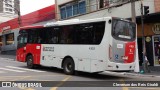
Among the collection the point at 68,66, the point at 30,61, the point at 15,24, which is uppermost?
the point at 15,24

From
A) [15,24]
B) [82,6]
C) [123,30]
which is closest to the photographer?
[123,30]

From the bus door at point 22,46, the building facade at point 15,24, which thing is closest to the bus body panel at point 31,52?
the bus door at point 22,46

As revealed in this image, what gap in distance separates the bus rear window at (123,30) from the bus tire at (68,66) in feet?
11.9

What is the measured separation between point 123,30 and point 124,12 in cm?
1016

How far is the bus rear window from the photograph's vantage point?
16886 millimetres

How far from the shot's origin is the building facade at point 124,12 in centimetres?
2469

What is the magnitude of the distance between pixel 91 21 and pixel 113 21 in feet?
4.46

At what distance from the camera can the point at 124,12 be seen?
89.1 feet

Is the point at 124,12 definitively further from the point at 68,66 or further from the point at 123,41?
the point at 123,41

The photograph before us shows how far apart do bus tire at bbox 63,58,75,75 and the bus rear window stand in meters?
3.64

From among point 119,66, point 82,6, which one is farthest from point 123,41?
point 82,6

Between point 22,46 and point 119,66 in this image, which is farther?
point 22,46

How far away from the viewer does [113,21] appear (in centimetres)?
1684

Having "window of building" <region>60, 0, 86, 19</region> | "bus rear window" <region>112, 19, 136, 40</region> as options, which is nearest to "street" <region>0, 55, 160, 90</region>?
"bus rear window" <region>112, 19, 136, 40</region>
